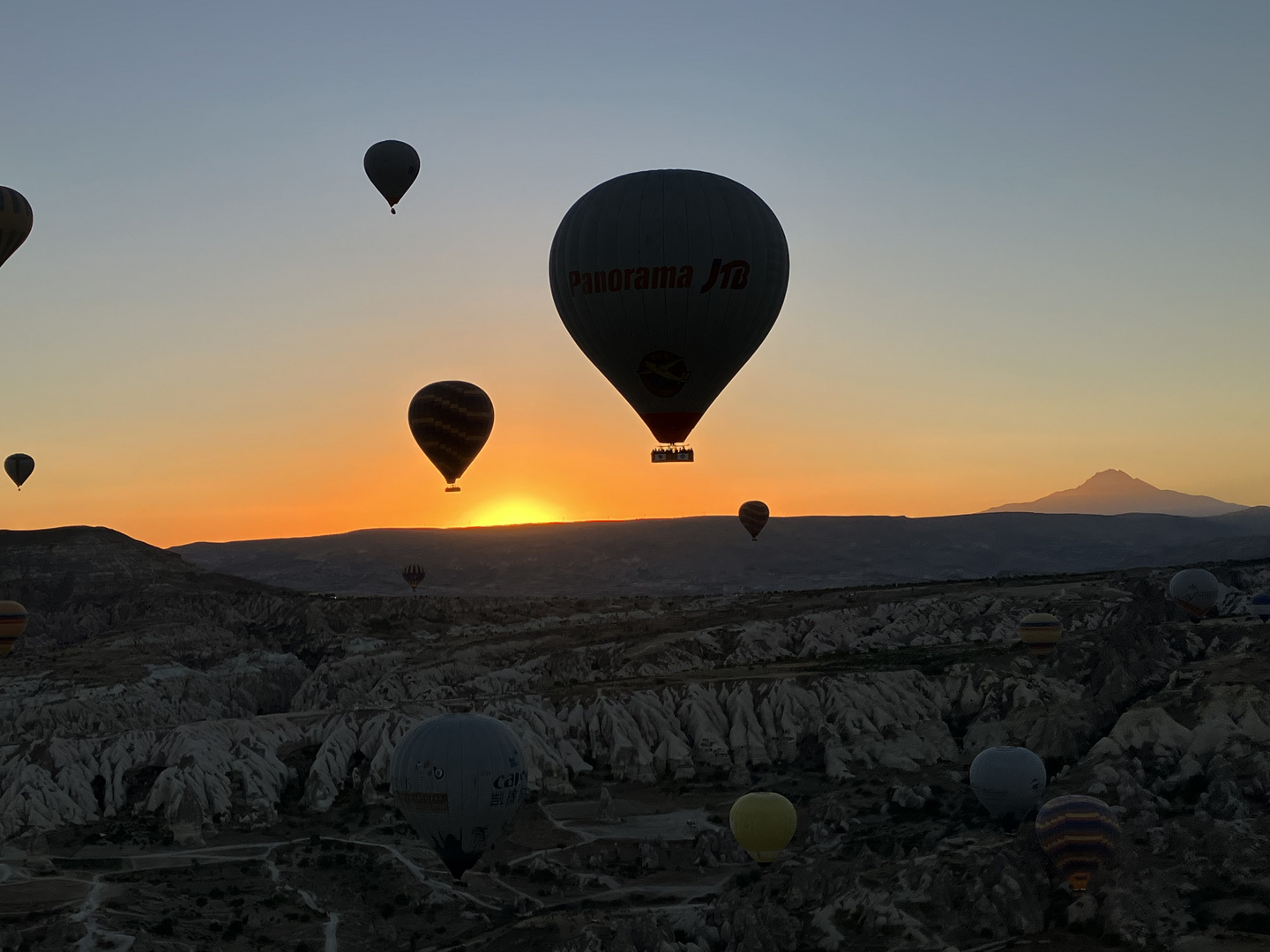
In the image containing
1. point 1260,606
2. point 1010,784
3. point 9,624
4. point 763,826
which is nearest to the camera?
point 763,826

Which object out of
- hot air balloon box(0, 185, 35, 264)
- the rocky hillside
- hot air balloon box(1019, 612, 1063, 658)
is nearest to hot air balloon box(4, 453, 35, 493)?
the rocky hillside

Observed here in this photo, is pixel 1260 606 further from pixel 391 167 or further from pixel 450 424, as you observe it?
pixel 391 167

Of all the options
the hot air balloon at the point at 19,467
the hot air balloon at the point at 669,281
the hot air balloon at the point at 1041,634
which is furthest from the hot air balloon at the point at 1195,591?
the hot air balloon at the point at 19,467

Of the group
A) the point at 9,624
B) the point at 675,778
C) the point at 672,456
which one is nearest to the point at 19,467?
the point at 9,624

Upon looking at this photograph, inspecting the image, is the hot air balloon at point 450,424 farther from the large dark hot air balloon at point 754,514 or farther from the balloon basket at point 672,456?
the large dark hot air balloon at point 754,514

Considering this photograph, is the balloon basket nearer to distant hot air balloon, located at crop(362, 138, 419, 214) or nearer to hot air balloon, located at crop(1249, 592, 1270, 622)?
distant hot air balloon, located at crop(362, 138, 419, 214)

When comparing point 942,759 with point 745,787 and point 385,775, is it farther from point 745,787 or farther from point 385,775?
point 385,775
